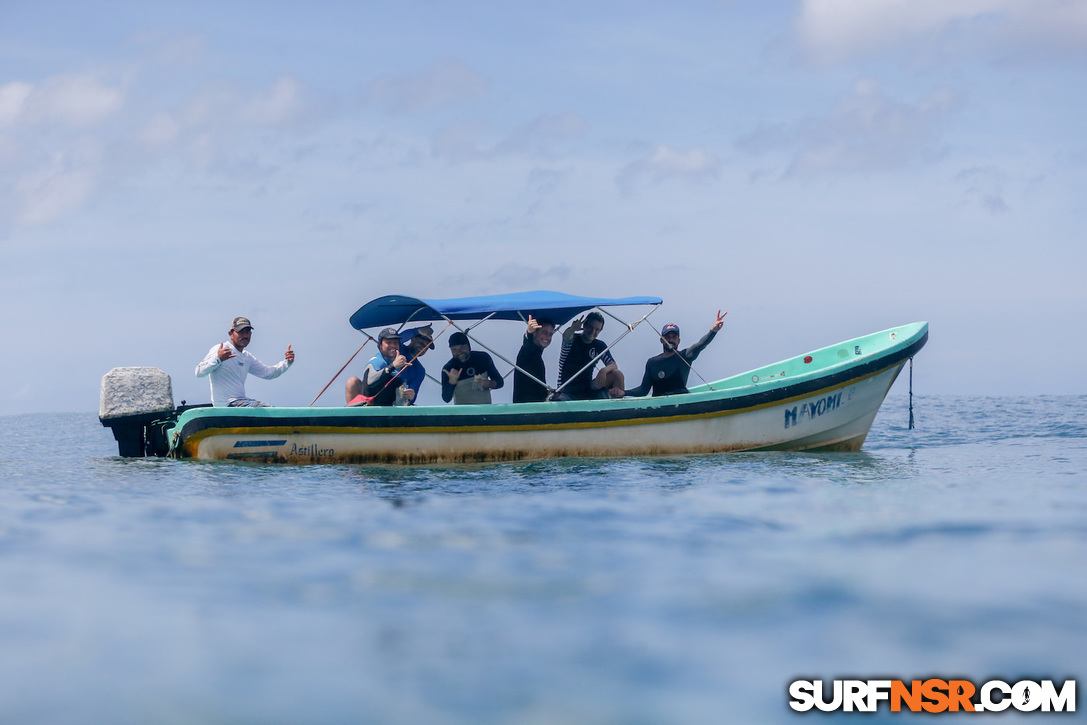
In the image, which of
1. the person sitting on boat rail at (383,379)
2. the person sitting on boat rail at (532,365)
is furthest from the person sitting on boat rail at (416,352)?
the person sitting on boat rail at (532,365)

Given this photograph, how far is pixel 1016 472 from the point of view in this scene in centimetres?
950

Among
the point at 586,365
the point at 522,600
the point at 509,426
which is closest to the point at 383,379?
the point at 509,426

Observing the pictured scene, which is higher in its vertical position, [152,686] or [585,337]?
[585,337]

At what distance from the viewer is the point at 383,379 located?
10.6m

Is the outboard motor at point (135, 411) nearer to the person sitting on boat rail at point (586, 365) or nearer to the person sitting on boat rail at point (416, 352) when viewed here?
the person sitting on boat rail at point (416, 352)

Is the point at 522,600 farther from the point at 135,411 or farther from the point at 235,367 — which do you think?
the point at 135,411

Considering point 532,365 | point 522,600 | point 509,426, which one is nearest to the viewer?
point 522,600

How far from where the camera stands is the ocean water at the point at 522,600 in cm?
334

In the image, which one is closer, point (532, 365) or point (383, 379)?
point (383, 379)

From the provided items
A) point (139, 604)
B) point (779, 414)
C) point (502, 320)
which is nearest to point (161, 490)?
point (139, 604)

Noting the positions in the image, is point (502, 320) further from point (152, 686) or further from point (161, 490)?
point (152, 686)

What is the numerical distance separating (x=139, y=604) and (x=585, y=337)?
7.28 m

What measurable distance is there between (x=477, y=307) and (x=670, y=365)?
2.65 metres

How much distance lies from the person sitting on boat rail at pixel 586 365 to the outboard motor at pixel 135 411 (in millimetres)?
4987
